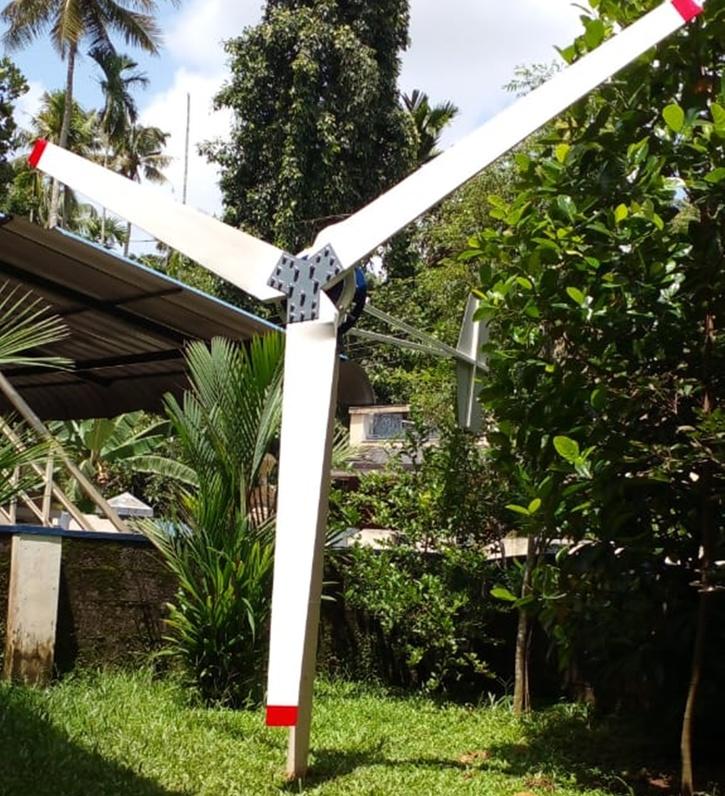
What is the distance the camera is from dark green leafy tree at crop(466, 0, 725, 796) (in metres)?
5.69

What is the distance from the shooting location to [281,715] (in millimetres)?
5250

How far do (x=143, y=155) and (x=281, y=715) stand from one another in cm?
3780

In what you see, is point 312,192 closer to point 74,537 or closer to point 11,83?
point 11,83

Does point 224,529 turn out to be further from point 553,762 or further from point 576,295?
point 576,295

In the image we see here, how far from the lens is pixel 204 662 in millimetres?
7191

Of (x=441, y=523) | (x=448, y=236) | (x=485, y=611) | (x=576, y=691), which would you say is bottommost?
(x=576, y=691)

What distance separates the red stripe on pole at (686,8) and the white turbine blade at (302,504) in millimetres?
2322

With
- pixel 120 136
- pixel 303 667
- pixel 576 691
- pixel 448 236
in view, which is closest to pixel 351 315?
pixel 303 667

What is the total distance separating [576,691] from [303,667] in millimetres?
3684

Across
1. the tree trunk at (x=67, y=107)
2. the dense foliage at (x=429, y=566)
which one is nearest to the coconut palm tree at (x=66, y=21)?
the tree trunk at (x=67, y=107)

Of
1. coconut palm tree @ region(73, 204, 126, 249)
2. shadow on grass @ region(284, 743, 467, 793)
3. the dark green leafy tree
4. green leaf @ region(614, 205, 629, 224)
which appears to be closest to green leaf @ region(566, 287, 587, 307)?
the dark green leafy tree

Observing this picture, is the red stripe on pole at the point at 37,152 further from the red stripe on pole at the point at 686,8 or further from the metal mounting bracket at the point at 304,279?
the red stripe on pole at the point at 686,8

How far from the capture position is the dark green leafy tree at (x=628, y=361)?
18.7 ft

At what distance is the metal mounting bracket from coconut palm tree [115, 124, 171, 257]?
33.3 metres
